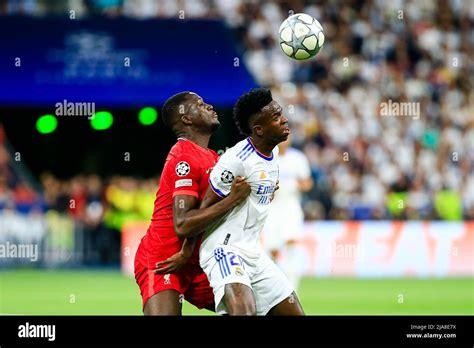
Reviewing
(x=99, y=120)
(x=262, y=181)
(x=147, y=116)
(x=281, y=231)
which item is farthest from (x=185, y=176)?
(x=99, y=120)

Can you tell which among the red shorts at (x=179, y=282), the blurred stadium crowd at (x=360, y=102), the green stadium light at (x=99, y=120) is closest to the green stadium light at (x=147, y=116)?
the green stadium light at (x=99, y=120)

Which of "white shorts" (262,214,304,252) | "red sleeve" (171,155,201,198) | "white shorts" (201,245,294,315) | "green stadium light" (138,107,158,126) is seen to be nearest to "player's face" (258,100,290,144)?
"red sleeve" (171,155,201,198)

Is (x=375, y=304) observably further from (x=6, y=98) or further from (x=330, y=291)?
(x=6, y=98)

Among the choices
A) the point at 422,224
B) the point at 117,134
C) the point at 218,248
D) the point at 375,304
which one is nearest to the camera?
the point at 218,248

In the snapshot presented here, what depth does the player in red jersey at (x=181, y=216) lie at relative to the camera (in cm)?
689

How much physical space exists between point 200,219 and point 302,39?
7.12 feet

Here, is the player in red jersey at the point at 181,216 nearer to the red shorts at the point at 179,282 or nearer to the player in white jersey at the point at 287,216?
the red shorts at the point at 179,282

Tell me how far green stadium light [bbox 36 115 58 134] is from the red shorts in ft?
43.9

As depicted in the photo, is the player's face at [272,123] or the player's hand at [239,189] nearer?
the player's hand at [239,189]

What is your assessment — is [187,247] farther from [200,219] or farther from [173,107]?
[173,107]

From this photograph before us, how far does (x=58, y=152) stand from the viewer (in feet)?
70.2

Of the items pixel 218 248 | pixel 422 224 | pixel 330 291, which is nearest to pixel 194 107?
pixel 218 248
